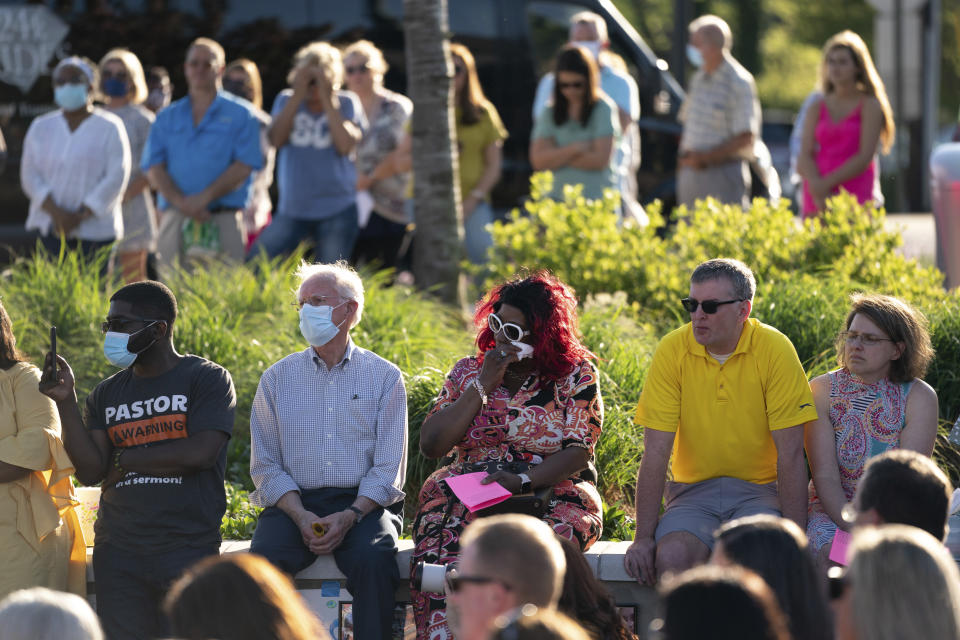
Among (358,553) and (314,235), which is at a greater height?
(314,235)

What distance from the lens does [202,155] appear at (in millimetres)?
9727

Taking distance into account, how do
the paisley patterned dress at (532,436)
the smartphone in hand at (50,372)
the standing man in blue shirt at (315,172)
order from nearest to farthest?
the smartphone in hand at (50,372) → the paisley patterned dress at (532,436) → the standing man in blue shirt at (315,172)

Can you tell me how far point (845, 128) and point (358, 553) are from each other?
5427mm

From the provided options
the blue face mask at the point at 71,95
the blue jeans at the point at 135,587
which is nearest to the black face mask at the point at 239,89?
the blue face mask at the point at 71,95

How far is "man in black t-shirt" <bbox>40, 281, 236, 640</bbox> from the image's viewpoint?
539 cm

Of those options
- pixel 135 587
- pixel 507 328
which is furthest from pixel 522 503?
pixel 135 587

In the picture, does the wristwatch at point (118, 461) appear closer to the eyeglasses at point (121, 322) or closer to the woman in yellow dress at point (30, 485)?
the woman in yellow dress at point (30, 485)

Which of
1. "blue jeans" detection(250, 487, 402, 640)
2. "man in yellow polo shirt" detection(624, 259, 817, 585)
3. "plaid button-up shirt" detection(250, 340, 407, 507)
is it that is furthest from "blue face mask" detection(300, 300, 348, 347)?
"man in yellow polo shirt" detection(624, 259, 817, 585)

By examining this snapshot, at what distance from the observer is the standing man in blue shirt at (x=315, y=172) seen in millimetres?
9984

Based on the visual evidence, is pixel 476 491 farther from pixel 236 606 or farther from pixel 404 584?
pixel 236 606

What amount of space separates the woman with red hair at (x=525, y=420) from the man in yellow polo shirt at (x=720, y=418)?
250 mm

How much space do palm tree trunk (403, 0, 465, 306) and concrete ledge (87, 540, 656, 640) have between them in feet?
12.7

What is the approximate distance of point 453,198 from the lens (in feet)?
31.0

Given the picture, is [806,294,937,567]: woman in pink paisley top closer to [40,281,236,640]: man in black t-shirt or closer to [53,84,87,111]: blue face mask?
[40,281,236,640]: man in black t-shirt
